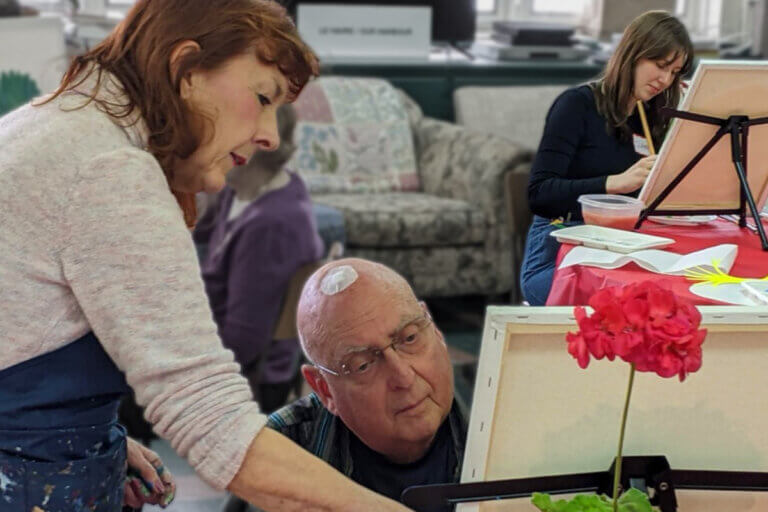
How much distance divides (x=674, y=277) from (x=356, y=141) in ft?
10.8

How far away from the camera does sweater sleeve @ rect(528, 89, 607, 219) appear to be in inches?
53.6

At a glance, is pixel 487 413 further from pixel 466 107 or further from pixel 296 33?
pixel 466 107

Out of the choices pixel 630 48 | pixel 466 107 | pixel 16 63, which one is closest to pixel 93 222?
pixel 630 48

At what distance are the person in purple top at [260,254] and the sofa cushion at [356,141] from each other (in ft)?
4.57

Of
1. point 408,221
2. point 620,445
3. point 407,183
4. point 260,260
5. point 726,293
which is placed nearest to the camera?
point 620,445

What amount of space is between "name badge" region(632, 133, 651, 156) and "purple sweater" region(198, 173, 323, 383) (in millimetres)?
1627

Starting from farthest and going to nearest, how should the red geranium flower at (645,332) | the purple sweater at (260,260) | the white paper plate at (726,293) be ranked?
the purple sweater at (260,260), the white paper plate at (726,293), the red geranium flower at (645,332)

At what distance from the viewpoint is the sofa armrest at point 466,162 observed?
13.1 ft

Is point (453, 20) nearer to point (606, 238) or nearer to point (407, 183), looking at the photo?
point (407, 183)

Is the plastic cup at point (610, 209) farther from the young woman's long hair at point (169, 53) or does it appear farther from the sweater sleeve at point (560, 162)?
the young woman's long hair at point (169, 53)

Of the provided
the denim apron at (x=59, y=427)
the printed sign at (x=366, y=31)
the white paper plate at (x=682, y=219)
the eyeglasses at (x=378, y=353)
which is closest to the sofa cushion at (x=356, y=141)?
the printed sign at (x=366, y=31)

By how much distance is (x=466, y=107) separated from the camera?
4551 millimetres

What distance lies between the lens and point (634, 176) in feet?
4.50

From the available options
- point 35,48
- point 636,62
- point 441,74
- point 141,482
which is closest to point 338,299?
point 141,482
